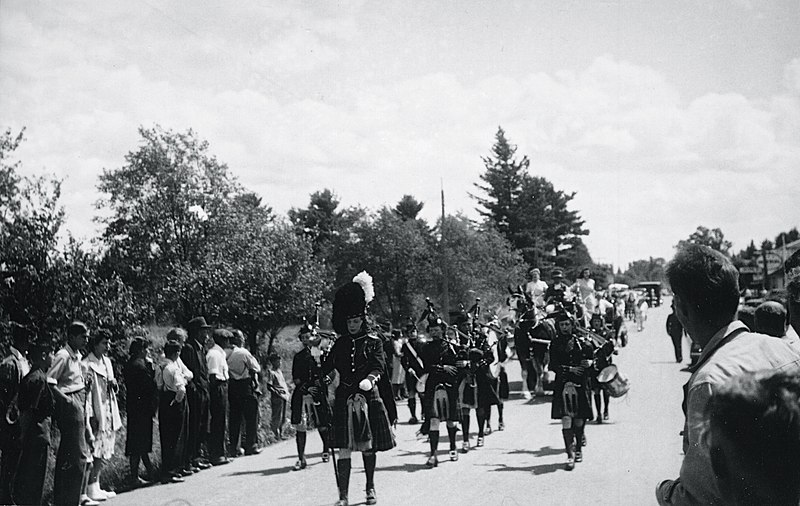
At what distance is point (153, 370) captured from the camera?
9477mm

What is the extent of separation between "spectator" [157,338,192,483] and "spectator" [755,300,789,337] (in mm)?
6755

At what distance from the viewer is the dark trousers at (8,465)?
285 inches

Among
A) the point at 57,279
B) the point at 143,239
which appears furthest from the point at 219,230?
the point at 57,279

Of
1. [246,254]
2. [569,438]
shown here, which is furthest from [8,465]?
[246,254]

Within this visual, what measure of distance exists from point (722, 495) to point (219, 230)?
39040 mm

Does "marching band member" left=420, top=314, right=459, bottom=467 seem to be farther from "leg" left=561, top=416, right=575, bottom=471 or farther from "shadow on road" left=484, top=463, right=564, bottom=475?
"leg" left=561, top=416, right=575, bottom=471

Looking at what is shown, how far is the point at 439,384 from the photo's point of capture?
10055 mm

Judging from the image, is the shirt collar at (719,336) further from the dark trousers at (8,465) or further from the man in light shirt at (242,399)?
the man in light shirt at (242,399)

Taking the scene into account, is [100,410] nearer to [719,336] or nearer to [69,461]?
[69,461]

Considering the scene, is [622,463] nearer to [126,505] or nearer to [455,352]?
[455,352]

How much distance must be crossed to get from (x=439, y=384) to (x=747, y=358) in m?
7.93

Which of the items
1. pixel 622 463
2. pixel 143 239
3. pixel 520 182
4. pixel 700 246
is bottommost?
pixel 622 463

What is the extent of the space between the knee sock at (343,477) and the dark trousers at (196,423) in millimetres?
2923

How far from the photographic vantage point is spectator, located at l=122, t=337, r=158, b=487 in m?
8.87
